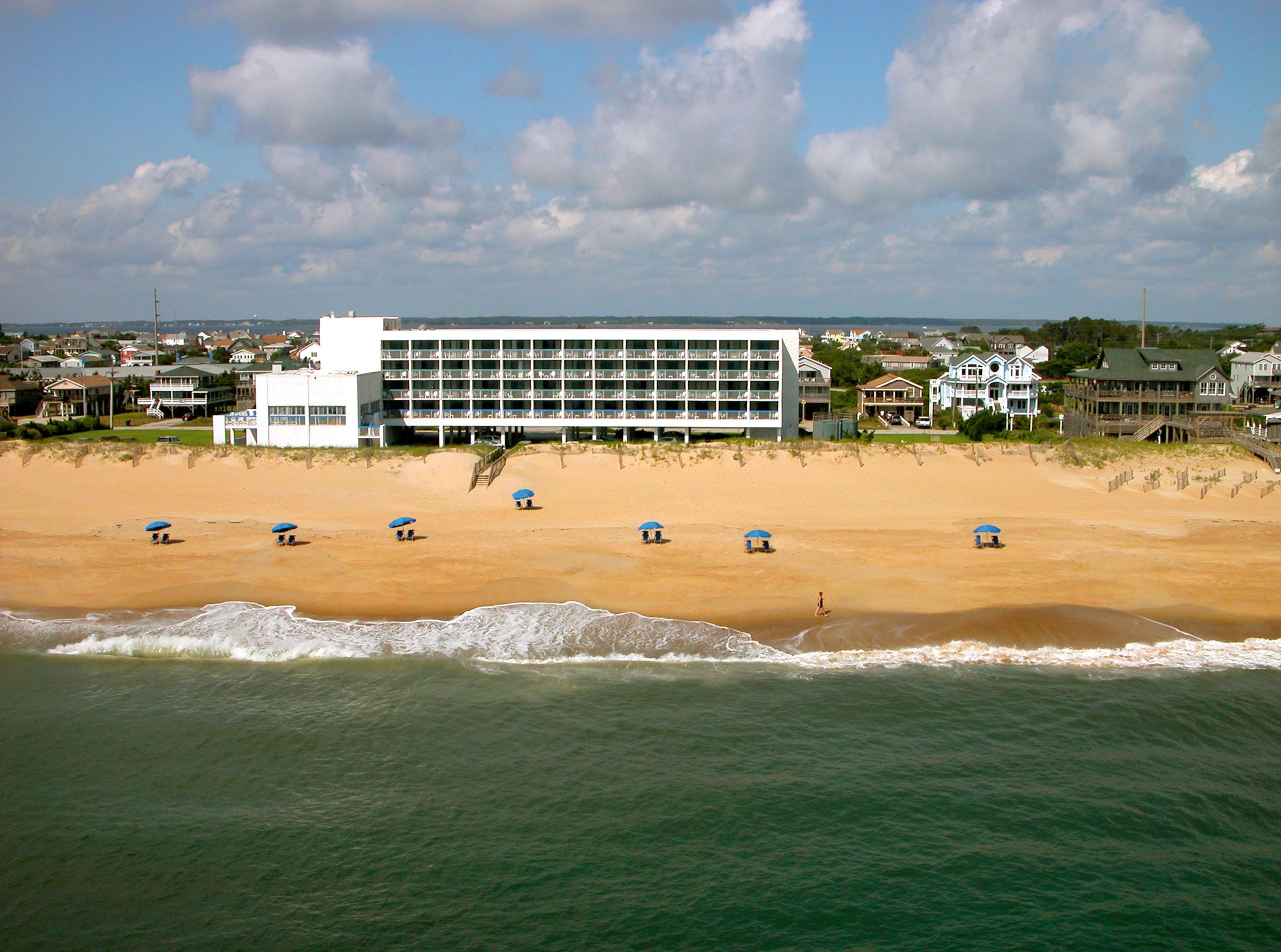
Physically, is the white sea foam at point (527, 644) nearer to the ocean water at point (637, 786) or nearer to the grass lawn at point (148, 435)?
the ocean water at point (637, 786)

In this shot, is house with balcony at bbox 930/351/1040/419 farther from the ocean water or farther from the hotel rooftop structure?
the ocean water

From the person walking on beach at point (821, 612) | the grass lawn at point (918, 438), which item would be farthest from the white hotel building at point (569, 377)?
the person walking on beach at point (821, 612)

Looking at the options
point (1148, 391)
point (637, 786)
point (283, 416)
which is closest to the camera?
point (637, 786)

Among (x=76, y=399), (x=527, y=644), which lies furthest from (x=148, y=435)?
(x=527, y=644)

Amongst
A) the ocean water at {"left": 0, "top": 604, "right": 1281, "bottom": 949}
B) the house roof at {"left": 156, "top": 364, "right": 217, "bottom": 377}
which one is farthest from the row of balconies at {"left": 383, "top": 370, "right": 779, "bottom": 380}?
the ocean water at {"left": 0, "top": 604, "right": 1281, "bottom": 949}

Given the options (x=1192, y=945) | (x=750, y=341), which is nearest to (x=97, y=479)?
(x=750, y=341)

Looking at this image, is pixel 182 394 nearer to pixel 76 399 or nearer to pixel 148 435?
pixel 76 399
